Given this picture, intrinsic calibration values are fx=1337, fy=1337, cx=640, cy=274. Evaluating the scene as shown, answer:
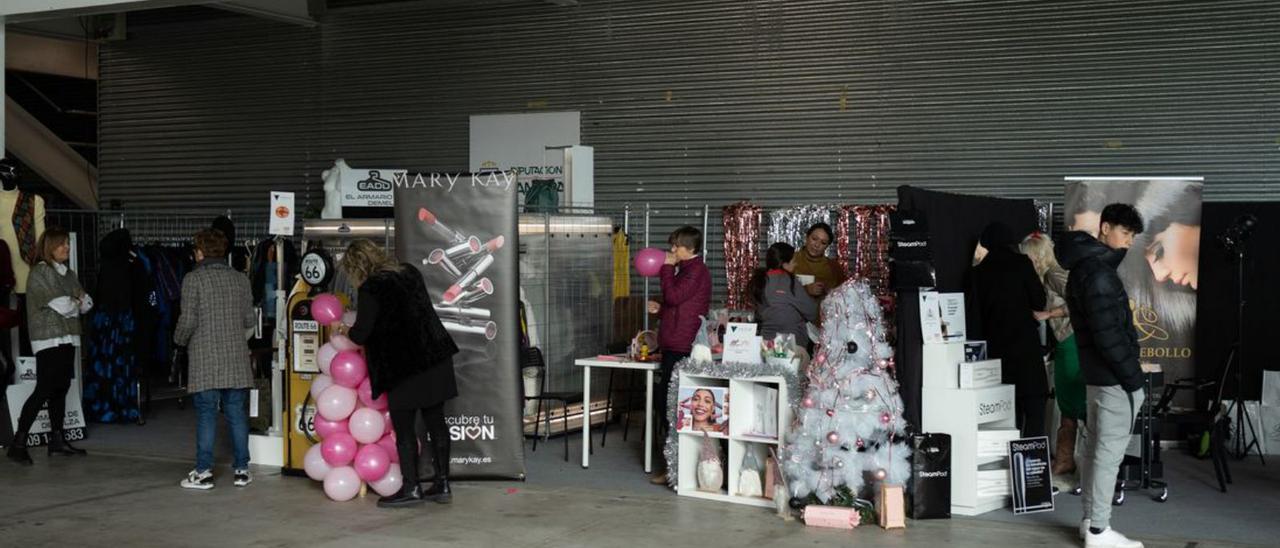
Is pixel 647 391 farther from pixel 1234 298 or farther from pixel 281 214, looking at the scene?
pixel 1234 298

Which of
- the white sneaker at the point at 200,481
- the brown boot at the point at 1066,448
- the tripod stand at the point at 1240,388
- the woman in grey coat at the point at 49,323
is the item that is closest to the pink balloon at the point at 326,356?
the white sneaker at the point at 200,481

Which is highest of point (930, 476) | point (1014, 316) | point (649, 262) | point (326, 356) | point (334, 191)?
point (334, 191)

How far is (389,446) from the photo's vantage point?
287 inches

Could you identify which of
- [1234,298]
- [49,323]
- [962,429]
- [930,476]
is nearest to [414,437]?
[930,476]

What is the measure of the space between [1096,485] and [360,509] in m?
3.69

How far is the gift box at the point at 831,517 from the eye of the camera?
6.52 meters

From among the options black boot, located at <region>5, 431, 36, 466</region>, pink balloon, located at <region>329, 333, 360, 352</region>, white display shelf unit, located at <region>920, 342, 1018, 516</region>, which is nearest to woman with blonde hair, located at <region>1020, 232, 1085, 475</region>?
white display shelf unit, located at <region>920, 342, 1018, 516</region>

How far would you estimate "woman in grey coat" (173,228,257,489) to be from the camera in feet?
24.3

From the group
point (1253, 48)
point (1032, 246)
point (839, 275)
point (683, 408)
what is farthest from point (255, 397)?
point (1253, 48)

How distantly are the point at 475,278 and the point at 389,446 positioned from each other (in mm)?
1049

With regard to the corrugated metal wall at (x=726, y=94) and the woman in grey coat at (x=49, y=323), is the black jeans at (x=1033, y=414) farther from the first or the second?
the woman in grey coat at (x=49, y=323)

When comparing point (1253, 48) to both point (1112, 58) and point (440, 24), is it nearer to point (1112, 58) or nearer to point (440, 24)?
point (1112, 58)

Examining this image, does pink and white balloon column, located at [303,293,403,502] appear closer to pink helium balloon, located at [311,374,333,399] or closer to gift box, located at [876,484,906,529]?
pink helium balloon, located at [311,374,333,399]

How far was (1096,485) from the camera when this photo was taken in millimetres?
6012
